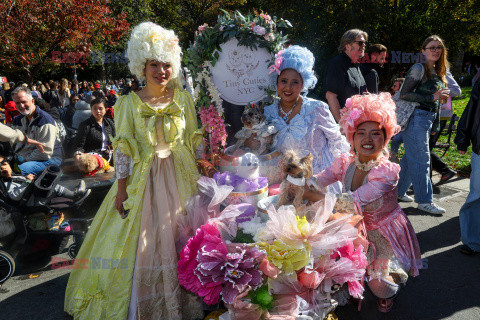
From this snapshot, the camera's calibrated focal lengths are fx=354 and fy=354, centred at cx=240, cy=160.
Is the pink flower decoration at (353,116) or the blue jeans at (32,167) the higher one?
the pink flower decoration at (353,116)

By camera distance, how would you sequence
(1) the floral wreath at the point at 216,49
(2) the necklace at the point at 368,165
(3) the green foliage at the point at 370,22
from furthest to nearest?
(3) the green foliage at the point at 370,22 → (1) the floral wreath at the point at 216,49 → (2) the necklace at the point at 368,165

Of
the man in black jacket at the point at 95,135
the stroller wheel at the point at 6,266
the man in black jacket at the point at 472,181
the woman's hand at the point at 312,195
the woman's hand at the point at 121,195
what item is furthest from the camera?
the man in black jacket at the point at 95,135

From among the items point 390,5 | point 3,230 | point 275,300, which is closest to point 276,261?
point 275,300

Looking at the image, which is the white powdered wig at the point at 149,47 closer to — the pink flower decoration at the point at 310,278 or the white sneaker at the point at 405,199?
the pink flower decoration at the point at 310,278

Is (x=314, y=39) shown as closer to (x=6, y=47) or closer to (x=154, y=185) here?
(x=6, y=47)

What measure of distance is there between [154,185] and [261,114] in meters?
0.99

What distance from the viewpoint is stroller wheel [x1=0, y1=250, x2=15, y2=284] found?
3229 mm

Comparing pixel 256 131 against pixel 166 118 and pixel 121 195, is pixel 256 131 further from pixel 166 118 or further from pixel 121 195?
pixel 121 195

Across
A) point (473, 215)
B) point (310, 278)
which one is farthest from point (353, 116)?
point (473, 215)

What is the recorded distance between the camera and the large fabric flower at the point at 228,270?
198cm

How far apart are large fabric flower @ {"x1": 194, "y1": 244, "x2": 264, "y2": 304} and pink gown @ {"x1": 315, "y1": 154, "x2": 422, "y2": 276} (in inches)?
29.7

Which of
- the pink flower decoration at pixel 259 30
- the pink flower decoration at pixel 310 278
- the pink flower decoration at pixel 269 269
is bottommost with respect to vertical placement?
the pink flower decoration at pixel 310 278

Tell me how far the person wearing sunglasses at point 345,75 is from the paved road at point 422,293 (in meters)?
1.78

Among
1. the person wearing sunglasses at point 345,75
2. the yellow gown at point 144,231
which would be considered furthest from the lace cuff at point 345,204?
the person wearing sunglasses at point 345,75
